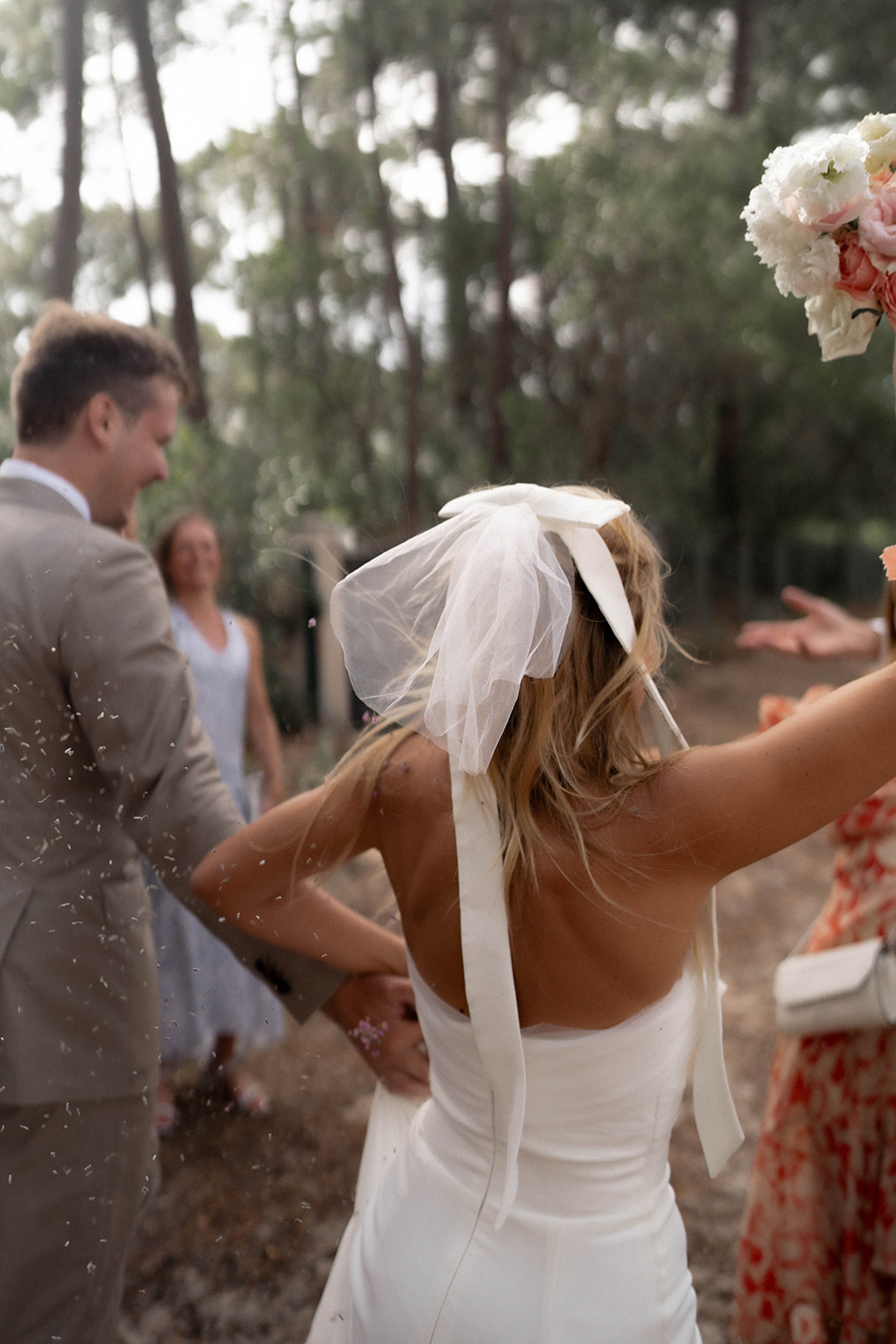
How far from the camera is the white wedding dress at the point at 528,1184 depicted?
1.05 m

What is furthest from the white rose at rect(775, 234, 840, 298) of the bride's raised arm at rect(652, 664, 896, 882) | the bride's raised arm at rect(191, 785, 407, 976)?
the bride's raised arm at rect(191, 785, 407, 976)

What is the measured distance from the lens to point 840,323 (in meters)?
1.16

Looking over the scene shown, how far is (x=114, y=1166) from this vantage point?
4.73ft

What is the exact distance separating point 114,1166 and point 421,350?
571 centimetres

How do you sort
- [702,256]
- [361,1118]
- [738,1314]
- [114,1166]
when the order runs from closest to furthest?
[114,1166] < [361,1118] < [738,1314] < [702,256]

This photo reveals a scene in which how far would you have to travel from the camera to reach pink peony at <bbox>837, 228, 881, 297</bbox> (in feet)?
3.64

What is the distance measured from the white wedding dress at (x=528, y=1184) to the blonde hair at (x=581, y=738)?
0.13 ft

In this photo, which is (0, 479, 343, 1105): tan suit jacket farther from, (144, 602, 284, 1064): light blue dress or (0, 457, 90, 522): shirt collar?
(144, 602, 284, 1064): light blue dress

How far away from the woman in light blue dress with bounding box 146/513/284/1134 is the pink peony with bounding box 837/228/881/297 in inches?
65.6

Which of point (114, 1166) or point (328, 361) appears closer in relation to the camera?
point (114, 1166)

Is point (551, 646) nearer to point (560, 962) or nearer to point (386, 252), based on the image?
point (560, 962)

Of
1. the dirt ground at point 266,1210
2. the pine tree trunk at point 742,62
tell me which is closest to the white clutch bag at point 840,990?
the dirt ground at point 266,1210

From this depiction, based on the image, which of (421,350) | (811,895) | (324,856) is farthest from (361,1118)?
(421,350)

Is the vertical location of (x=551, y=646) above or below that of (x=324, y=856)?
above
